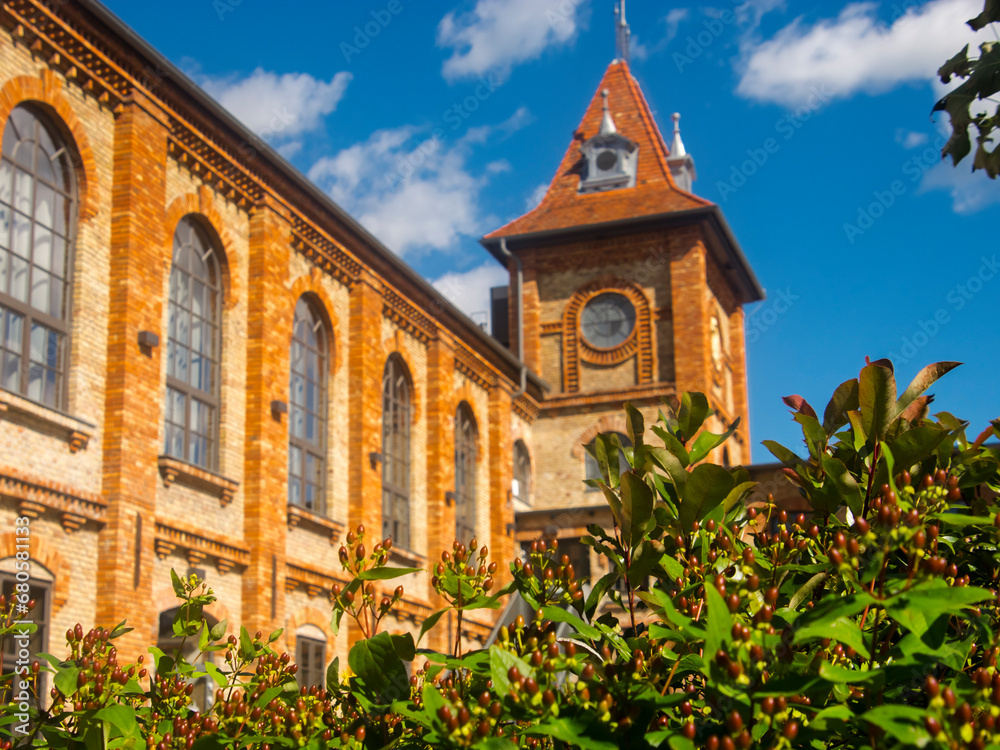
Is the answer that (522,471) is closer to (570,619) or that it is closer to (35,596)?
(35,596)

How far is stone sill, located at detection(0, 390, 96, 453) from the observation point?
1373 cm

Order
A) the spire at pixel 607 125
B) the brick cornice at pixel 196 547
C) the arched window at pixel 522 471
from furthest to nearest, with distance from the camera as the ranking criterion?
1. the spire at pixel 607 125
2. the arched window at pixel 522 471
3. the brick cornice at pixel 196 547

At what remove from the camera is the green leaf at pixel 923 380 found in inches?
108

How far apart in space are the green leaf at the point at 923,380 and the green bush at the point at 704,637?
19mm

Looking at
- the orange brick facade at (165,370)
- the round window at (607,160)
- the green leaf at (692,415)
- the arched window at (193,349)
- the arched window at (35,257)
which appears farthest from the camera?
the round window at (607,160)

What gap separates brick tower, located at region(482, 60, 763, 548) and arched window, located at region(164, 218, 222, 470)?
13739 millimetres

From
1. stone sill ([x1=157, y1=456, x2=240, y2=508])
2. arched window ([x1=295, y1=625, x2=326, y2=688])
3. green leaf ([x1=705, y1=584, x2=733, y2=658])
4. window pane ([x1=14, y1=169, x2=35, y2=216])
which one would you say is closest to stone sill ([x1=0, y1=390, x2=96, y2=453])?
stone sill ([x1=157, y1=456, x2=240, y2=508])

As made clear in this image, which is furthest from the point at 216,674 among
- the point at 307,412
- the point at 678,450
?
the point at 307,412

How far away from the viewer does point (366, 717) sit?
94.5 inches

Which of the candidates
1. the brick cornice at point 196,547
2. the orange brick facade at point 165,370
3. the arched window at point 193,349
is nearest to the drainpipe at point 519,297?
the orange brick facade at point 165,370

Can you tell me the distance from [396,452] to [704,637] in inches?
945

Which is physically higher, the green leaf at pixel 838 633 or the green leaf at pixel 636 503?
the green leaf at pixel 636 503

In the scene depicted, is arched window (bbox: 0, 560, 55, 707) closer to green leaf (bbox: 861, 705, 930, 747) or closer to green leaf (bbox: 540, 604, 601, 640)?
green leaf (bbox: 540, 604, 601, 640)

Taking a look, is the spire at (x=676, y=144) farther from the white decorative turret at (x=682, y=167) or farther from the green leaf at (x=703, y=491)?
the green leaf at (x=703, y=491)
